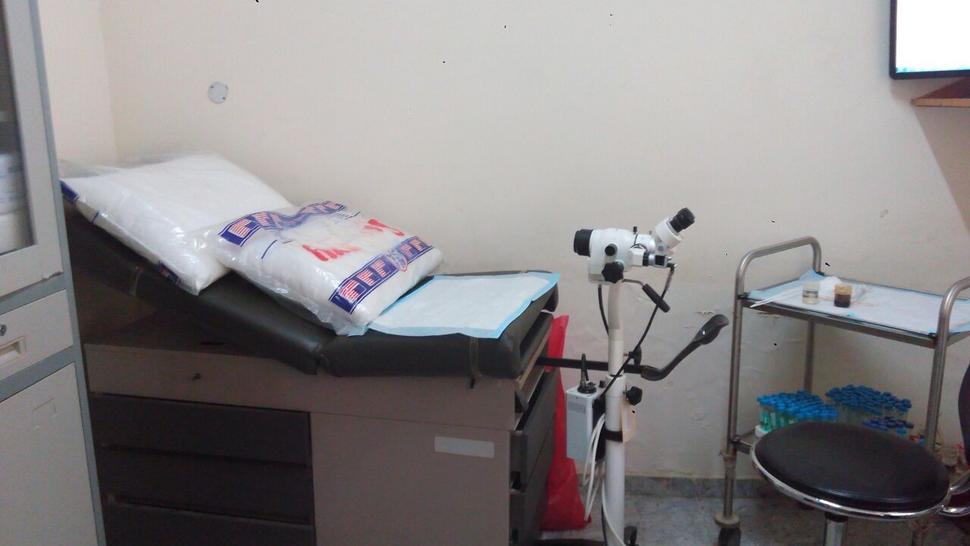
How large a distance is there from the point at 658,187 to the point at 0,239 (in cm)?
158

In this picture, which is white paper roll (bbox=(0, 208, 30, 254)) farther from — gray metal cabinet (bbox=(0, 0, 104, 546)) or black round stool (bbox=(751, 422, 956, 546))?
black round stool (bbox=(751, 422, 956, 546))

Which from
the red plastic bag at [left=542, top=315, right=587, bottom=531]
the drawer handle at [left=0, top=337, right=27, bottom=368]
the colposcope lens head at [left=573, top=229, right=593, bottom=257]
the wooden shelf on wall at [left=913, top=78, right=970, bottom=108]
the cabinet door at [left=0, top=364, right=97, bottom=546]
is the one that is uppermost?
the wooden shelf on wall at [left=913, top=78, right=970, bottom=108]

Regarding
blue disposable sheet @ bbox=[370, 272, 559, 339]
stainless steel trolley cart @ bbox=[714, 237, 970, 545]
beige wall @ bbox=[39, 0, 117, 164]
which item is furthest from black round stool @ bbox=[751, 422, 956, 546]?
→ beige wall @ bbox=[39, 0, 117, 164]

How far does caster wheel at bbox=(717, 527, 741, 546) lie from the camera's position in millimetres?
2006

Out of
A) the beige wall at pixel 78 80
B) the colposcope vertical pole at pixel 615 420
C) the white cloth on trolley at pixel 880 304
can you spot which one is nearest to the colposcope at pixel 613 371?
the colposcope vertical pole at pixel 615 420

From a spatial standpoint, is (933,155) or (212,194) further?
(933,155)

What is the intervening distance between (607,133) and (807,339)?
0.84m

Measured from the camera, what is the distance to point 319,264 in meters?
1.60

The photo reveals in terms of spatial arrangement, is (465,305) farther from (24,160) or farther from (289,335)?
(24,160)

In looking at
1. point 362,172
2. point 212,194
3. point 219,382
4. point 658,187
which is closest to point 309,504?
point 219,382

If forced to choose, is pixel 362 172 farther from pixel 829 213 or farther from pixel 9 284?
pixel 829 213

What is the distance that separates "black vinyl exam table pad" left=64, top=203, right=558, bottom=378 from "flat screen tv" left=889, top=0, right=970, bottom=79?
1.22m

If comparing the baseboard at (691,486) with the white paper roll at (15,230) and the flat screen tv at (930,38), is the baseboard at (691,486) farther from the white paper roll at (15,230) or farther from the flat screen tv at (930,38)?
the white paper roll at (15,230)

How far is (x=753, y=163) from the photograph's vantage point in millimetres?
2080
